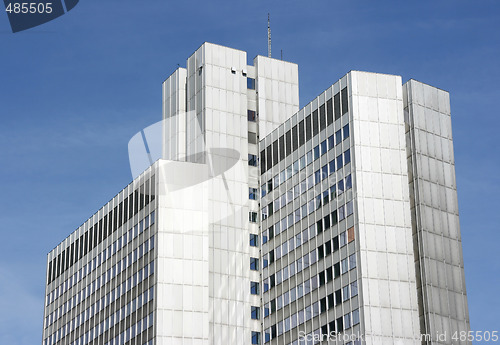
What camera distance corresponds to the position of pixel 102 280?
144 metres

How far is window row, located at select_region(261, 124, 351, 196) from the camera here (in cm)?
11618

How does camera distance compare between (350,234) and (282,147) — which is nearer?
(350,234)

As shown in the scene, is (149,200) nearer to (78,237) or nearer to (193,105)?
(193,105)

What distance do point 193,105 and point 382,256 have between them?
43.3 metres

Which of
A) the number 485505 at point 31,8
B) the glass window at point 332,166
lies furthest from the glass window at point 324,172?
the number 485505 at point 31,8

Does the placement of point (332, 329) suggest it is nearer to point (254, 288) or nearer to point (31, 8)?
point (254, 288)

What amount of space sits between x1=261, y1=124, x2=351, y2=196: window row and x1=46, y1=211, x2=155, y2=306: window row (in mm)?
17474

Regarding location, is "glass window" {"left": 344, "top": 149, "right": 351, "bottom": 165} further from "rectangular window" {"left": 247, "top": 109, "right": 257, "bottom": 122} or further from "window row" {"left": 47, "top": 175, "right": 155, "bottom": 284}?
"window row" {"left": 47, "top": 175, "right": 155, "bottom": 284}

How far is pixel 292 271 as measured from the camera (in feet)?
400

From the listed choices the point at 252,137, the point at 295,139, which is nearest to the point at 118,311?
the point at 252,137

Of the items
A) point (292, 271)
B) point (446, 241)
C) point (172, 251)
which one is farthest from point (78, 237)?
point (446, 241)

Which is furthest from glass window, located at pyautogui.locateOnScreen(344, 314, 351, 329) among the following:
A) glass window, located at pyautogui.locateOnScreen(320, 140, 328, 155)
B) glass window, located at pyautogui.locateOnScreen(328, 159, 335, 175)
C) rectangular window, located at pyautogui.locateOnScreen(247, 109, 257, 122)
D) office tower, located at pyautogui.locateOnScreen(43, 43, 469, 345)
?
rectangular window, located at pyautogui.locateOnScreen(247, 109, 257, 122)

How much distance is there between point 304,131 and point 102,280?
42126 mm

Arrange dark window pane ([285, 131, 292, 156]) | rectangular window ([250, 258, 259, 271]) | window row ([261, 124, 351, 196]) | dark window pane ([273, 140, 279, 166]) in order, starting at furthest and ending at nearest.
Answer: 1. dark window pane ([273, 140, 279, 166])
2. rectangular window ([250, 258, 259, 271])
3. dark window pane ([285, 131, 292, 156])
4. window row ([261, 124, 351, 196])
